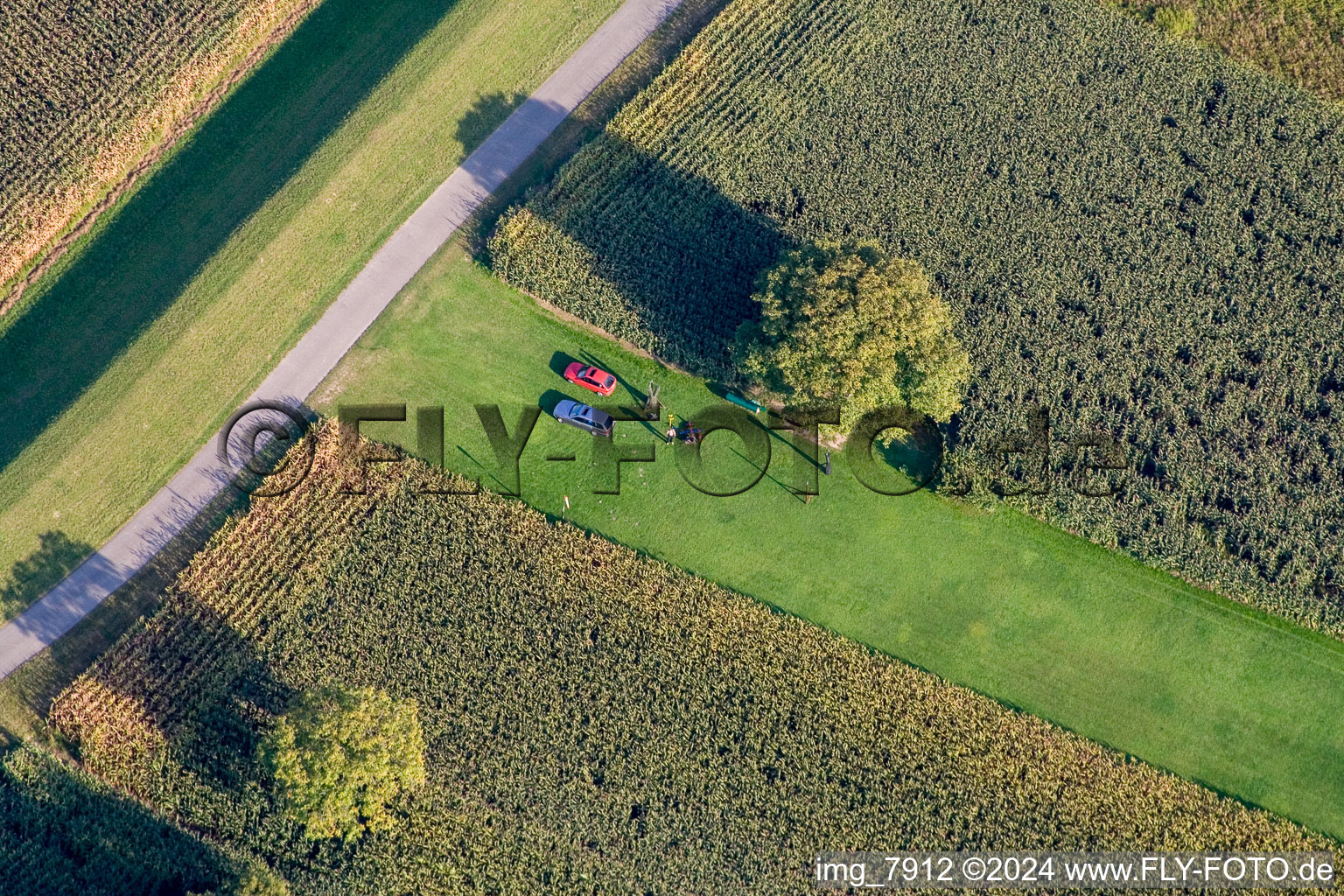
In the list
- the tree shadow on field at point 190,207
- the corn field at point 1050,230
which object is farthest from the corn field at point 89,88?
the corn field at point 1050,230

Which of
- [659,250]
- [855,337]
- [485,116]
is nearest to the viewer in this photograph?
[855,337]

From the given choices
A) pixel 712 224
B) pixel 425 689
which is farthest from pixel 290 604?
pixel 712 224

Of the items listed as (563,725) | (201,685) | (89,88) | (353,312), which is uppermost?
(89,88)

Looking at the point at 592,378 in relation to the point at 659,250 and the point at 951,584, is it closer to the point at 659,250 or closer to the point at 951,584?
the point at 659,250

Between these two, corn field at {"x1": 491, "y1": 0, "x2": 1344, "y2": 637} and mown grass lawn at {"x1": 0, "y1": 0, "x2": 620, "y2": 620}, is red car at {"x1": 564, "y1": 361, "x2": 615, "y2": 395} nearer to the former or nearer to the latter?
corn field at {"x1": 491, "y1": 0, "x2": 1344, "y2": 637}

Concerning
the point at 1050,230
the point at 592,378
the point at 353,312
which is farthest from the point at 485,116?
the point at 1050,230

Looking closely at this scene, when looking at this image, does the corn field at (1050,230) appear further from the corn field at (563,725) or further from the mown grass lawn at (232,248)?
the corn field at (563,725)
